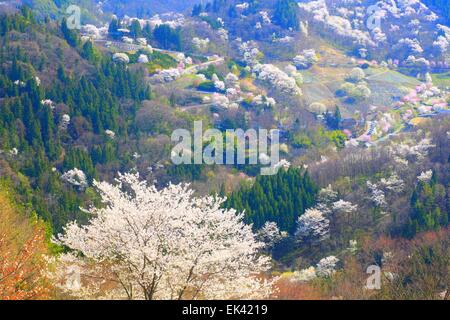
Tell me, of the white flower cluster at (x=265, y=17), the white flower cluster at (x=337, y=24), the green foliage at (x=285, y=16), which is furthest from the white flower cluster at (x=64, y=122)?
the white flower cluster at (x=337, y=24)

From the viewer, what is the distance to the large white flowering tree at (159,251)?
2239cm

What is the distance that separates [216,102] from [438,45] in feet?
206

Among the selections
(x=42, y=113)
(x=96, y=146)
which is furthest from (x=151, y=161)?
(x=42, y=113)

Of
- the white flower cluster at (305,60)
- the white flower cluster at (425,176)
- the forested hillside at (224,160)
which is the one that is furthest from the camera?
the white flower cluster at (305,60)

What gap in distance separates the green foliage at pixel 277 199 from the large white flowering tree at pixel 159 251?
97.0ft

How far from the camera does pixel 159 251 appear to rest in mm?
22641

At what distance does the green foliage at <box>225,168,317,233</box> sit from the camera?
5416cm

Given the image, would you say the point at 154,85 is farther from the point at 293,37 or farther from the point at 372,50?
the point at 372,50

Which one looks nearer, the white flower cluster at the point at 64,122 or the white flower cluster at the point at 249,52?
the white flower cluster at the point at 64,122

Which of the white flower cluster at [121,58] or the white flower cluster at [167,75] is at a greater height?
the white flower cluster at [121,58]

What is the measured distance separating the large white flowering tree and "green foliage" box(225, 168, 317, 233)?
29.6m

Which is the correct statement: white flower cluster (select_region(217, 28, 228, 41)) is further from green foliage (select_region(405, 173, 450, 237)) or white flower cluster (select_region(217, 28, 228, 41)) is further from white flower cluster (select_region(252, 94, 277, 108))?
green foliage (select_region(405, 173, 450, 237))

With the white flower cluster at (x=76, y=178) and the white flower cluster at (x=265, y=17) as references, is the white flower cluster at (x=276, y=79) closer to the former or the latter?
the white flower cluster at (x=265, y=17)
